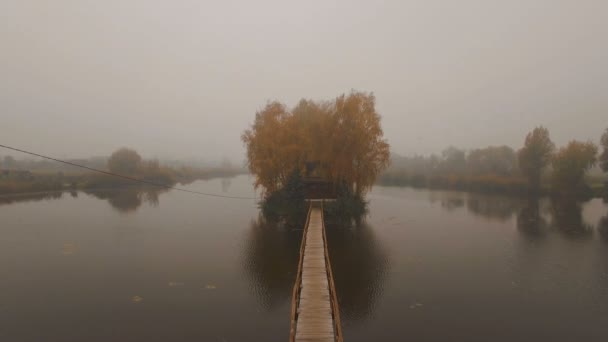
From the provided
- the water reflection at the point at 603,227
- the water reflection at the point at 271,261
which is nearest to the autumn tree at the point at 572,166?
the water reflection at the point at 603,227

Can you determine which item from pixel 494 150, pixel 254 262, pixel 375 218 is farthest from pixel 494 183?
pixel 254 262

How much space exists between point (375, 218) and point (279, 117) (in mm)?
17387

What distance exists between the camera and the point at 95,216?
4097 centimetres

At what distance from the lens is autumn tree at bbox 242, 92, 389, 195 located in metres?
36.9

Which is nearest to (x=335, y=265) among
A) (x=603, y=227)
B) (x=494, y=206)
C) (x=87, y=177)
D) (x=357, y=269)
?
(x=357, y=269)

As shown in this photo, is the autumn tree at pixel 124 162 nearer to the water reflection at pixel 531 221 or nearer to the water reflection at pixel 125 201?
the water reflection at pixel 125 201

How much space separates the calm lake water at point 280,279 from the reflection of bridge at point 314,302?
1467 millimetres

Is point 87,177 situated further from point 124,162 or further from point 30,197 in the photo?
point 30,197

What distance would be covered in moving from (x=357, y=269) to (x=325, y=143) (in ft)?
64.8

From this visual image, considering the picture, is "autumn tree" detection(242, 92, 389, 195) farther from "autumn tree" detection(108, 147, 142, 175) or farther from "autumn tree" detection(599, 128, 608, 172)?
"autumn tree" detection(108, 147, 142, 175)

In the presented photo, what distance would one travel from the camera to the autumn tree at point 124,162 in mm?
90500

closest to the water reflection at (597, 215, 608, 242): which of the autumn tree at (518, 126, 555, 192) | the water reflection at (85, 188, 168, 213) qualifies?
the autumn tree at (518, 126, 555, 192)

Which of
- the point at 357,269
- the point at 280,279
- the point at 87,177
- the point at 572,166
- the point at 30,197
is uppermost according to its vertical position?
the point at 572,166

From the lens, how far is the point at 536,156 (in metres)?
62.9
